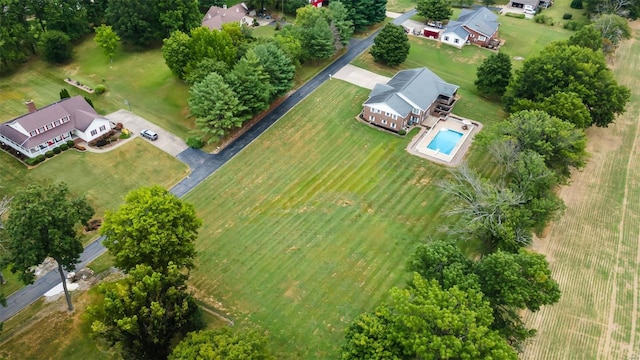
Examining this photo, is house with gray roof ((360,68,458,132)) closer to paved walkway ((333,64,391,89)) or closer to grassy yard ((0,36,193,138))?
paved walkway ((333,64,391,89))

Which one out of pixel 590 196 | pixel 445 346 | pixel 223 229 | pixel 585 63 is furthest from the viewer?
pixel 585 63

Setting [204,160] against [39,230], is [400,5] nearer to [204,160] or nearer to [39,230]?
[204,160]

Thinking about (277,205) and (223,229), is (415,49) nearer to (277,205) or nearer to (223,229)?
(277,205)

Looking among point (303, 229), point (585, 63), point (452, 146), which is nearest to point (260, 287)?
point (303, 229)

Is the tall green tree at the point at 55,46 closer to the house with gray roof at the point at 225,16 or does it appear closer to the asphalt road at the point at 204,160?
the house with gray roof at the point at 225,16

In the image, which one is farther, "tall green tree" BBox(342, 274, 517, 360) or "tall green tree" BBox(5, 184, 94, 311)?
"tall green tree" BBox(5, 184, 94, 311)

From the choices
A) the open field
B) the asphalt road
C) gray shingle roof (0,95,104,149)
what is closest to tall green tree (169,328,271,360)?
the asphalt road

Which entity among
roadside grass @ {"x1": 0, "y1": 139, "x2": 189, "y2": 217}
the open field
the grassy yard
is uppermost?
the grassy yard

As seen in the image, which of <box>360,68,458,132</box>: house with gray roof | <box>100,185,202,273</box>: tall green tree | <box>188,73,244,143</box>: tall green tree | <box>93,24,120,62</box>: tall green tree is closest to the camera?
<box>100,185,202,273</box>: tall green tree
